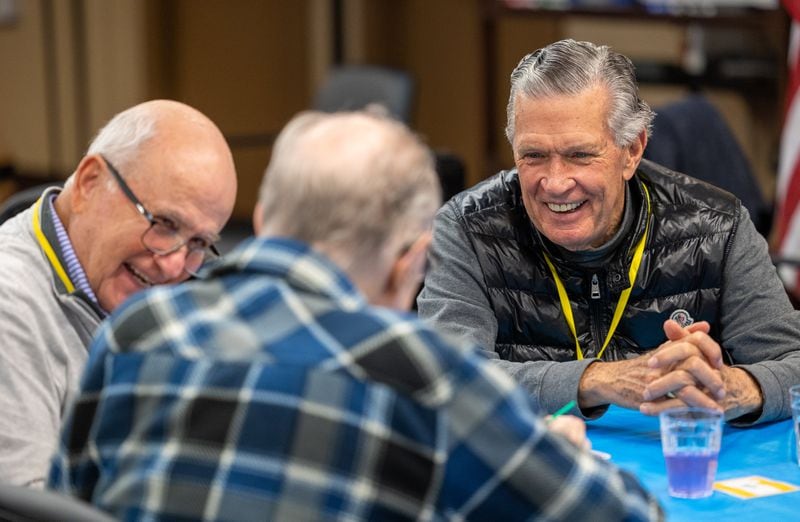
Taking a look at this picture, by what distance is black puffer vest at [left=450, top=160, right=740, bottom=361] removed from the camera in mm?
2625

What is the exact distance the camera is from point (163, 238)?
7.08 ft

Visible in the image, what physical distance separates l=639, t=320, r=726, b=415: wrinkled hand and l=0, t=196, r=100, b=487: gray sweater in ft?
3.34

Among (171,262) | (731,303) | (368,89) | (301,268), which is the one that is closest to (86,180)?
(171,262)

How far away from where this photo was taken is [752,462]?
2102 millimetres

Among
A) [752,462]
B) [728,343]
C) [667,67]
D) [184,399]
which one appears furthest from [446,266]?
[667,67]

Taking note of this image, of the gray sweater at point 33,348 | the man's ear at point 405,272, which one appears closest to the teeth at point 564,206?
the gray sweater at point 33,348

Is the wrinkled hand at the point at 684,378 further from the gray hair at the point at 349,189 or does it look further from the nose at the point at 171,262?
the gray hair at the point at 349,189

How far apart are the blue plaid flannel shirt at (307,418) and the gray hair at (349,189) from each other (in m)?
0.03

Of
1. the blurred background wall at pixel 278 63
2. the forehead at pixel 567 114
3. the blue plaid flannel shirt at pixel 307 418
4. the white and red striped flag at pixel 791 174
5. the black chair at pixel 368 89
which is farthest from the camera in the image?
the blurred background wall at pixel 278 63

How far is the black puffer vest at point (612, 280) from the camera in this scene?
8.61 ft

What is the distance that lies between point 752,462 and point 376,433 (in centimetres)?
108

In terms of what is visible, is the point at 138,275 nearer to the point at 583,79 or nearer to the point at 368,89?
the point at 583,79

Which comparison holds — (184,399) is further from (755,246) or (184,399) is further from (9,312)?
(755,246)

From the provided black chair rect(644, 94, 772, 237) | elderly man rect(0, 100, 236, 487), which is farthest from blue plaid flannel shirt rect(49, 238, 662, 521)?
black chair rect(644, 94, 772, 237)
